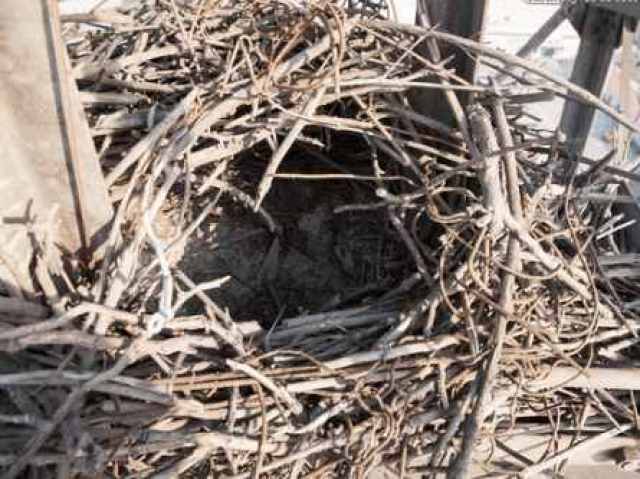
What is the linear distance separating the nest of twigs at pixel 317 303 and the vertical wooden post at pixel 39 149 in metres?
0.03

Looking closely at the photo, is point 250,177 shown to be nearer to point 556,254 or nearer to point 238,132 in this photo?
point 238,132

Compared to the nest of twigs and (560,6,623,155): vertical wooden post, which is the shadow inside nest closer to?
the nest of twigs

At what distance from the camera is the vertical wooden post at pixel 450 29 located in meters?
0.84

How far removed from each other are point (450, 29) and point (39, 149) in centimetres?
56

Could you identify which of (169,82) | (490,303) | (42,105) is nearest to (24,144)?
(42,105)

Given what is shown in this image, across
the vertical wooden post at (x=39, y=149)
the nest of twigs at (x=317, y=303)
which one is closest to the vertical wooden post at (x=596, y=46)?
the nest of twigs at (x=317, y=303)

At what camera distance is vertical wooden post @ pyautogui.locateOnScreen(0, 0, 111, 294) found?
0.59m

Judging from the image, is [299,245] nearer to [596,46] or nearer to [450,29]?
[450,29]

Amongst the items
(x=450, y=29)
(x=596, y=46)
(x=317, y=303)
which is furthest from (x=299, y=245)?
(x=596, y=46)

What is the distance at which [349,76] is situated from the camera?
0.92 meters

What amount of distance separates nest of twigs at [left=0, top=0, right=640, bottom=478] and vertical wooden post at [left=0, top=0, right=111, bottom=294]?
32 mm

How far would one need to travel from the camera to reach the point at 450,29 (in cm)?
88

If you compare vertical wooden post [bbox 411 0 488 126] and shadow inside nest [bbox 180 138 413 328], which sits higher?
vertical wooden post [bbox 411 0 488 126]

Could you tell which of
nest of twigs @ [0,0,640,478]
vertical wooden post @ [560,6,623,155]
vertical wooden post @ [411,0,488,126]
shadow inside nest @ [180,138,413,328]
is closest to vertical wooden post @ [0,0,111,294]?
nest of twigs @ [0,0,640,478]
